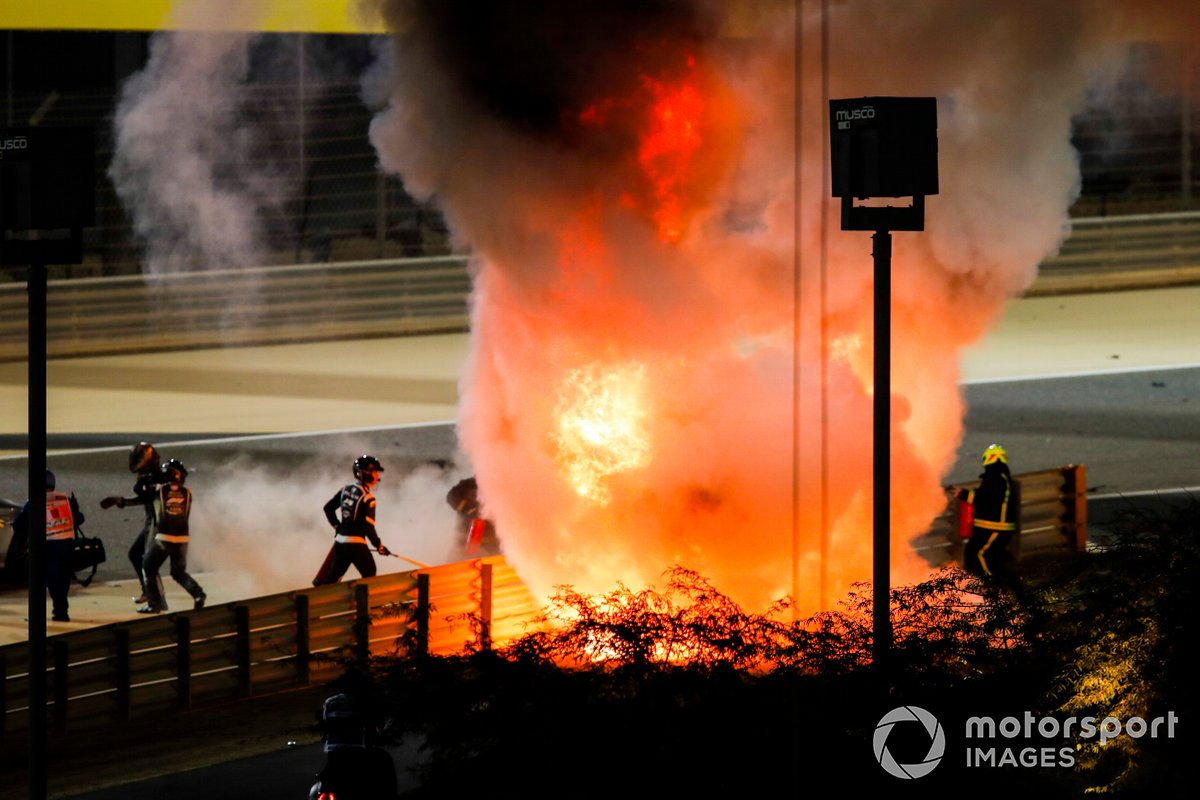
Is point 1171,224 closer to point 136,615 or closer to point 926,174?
point 136,615

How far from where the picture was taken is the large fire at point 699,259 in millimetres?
13828

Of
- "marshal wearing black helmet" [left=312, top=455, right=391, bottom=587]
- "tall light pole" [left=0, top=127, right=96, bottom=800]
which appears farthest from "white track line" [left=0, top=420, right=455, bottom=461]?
"tall light pole" [left=0, top=127, right=96, bottom=800]

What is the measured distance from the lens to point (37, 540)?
410 inches

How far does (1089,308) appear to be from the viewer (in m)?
32.0

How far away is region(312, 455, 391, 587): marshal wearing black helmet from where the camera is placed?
15719 millimetres

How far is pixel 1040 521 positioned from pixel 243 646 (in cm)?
807

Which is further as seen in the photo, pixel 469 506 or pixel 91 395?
pixel 91 395

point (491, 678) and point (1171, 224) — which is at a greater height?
point (1171, 224)

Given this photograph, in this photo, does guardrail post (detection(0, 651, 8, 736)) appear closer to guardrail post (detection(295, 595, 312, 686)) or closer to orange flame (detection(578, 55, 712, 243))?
guardrail post (detection(295, 595, 312, 686))

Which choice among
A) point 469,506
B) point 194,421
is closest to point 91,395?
point 194,421

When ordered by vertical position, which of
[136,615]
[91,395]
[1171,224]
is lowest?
[136,615]

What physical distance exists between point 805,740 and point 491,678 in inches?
61.2

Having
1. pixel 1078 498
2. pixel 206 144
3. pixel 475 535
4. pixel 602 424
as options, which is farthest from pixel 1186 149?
pixel 602 424

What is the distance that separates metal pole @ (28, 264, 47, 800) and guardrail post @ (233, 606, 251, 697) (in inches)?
115
